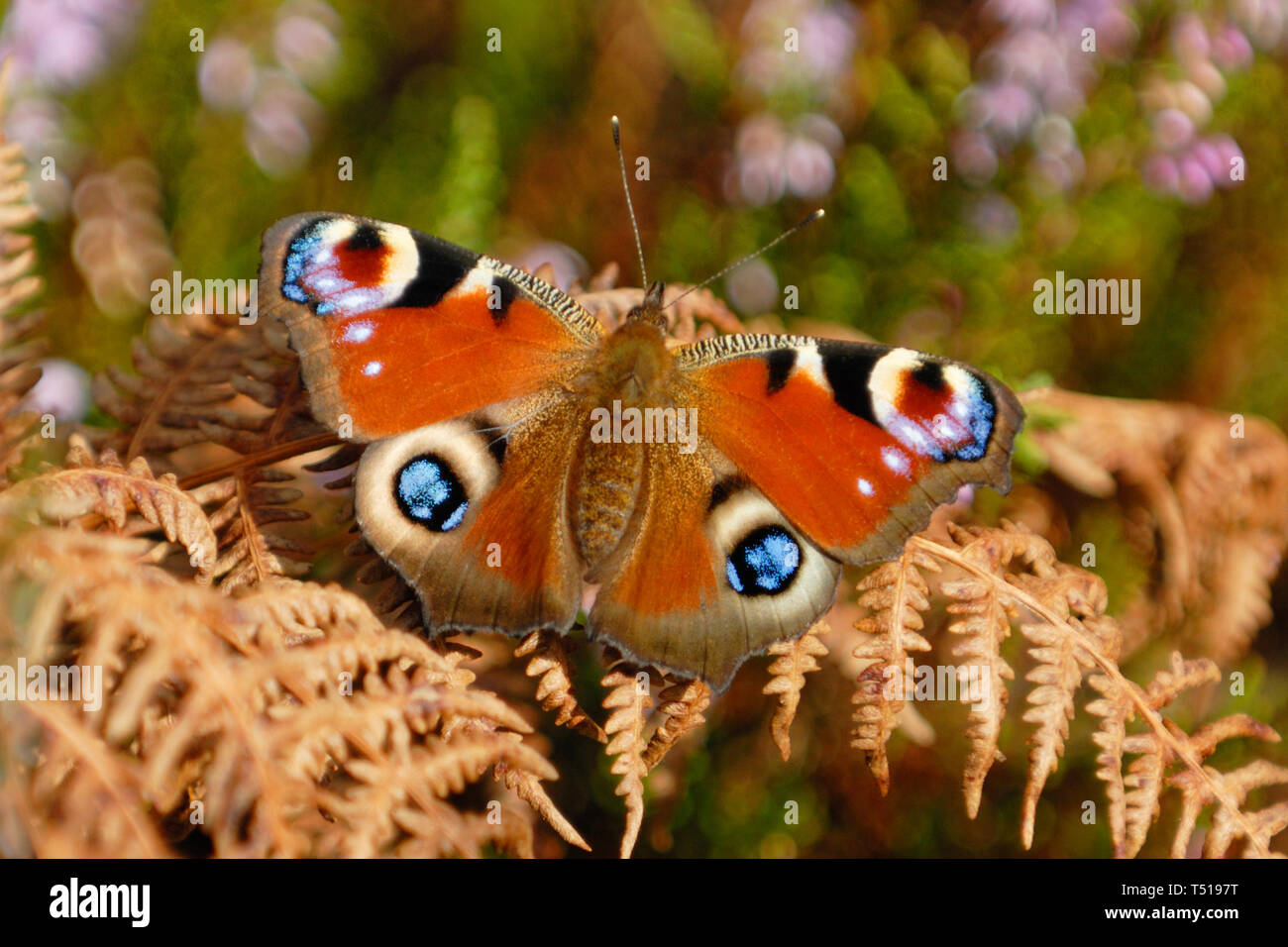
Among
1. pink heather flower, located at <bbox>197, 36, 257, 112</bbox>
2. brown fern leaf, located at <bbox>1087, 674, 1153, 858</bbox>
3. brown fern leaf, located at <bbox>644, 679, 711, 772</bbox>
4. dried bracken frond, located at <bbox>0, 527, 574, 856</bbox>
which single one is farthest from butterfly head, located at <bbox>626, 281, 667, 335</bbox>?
pink heather flower, located at <bbox>197, 36, 257, 112</bbox>

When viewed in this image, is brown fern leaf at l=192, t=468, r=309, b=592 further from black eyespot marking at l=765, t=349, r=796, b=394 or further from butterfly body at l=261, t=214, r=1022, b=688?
black eyespot marking at l=765, t=349, r=796, b=394

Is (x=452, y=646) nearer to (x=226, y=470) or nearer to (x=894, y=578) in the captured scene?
(x=226, y=470)

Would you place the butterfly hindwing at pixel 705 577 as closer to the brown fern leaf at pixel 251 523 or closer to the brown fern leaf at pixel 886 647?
the brown fern leaf at pixel 886 647

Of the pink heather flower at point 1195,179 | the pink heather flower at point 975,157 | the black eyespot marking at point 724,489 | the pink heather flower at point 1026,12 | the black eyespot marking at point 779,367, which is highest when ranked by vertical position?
the pink heather flower at point 1026,12

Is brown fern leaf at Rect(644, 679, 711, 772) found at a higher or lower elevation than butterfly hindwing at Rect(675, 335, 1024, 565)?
lower

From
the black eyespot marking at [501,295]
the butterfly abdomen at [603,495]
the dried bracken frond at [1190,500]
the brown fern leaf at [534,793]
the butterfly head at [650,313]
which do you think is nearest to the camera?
the brown fern leaf at [534,793]

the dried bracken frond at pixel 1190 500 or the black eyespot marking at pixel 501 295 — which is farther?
the dried bracken frond at pixel 1190 500

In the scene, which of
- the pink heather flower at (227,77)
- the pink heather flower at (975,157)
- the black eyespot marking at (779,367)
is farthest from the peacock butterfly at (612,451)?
the pink heather flower at (975,157)
